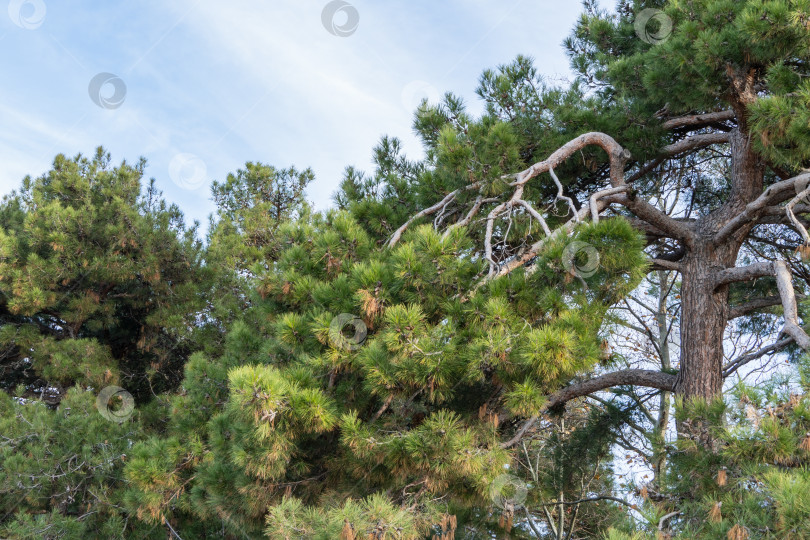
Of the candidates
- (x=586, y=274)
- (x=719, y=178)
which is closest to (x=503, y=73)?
Result: (x=586, y=274)

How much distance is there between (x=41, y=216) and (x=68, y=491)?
14.9 feet

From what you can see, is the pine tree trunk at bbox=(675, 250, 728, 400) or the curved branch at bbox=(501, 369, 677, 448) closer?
the pine tree trunk at bbox=(675, 250, 728, 400)

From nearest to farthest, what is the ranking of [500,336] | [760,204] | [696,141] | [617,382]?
[500,336]
[760,204]
[617,382]
[696,141]

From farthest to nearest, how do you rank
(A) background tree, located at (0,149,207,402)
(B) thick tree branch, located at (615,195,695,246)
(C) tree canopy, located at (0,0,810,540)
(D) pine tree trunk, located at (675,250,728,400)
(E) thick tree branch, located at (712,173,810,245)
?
1. (A) background tree, located at (0,149,207,402)
2. (B) thick tree branch, located at (615,195,695,246)
3. (D) pine tree trunk, located at (675,250,728,400)
4. (E) thick tree branch, located at (712,173,810,245)
5. (C) tree canopy, located at (0,0,810,540)

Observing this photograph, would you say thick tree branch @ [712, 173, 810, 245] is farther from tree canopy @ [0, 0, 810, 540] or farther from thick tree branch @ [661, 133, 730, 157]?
thick tree branch @ [661, 133, 730, 157]

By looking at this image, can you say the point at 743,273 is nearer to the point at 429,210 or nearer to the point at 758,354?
the point at 758,354

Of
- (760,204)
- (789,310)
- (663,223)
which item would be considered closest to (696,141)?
(663,223)

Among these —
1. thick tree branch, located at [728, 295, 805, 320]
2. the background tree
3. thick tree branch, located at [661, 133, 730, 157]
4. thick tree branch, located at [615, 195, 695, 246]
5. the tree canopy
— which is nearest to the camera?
the tree canopy

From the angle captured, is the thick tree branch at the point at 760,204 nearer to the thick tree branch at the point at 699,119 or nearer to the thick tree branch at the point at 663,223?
the thick tree branch at the point at 663,223

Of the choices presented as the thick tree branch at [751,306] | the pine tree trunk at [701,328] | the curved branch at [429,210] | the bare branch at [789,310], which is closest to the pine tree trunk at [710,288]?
the pine tree trunk at [701,328]

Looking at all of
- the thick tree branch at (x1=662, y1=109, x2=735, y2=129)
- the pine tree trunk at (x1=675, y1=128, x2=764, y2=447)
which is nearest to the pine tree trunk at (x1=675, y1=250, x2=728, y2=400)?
the pine tree trunk at (x1=675, y1=128, x2=764, y2=447)

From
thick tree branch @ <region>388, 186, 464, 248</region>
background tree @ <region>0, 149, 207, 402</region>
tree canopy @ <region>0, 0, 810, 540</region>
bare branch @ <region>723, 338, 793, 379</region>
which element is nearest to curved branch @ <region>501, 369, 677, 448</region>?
tree canopy @ <region>0, 0, 810, 540</region>

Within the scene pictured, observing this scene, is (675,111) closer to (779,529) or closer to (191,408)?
(779,529)

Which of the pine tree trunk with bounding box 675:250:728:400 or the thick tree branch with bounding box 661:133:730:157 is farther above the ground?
the thick tree branch with bounding box 661:133:730:157
